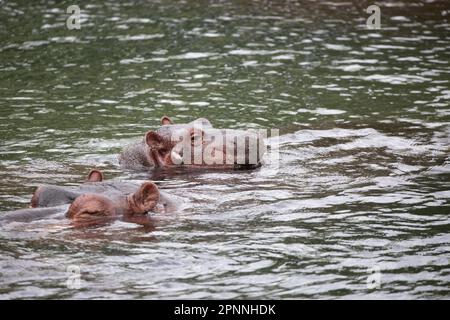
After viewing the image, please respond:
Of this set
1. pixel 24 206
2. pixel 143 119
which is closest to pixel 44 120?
pixel 143 119

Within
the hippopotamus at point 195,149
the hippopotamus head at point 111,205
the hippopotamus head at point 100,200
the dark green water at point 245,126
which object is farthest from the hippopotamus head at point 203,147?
the hippopotamus head at point 111,205

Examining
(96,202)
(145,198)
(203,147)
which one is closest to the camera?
(96,202)

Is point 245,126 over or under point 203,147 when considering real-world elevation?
under

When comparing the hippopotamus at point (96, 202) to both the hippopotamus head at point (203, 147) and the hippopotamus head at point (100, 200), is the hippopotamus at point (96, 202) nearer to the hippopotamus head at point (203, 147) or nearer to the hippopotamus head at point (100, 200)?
the hippopotamus head at point (100, 200)

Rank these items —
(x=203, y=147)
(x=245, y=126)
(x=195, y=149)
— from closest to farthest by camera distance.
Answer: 1. (x=203, y=147)
2. (x=195, y=149)
3. (x=245, y=126)

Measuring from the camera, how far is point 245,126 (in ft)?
52.9

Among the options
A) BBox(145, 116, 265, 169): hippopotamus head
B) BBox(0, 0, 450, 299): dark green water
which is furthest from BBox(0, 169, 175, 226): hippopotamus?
BBox(145, 116, 265, 169): hippopotamus head

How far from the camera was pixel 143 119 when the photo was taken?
16797 millimetres

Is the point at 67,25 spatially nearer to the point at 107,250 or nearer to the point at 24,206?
the point at 24,206

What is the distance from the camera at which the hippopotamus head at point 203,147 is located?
530 inches

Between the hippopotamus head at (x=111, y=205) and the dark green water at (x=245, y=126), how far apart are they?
0.17 m

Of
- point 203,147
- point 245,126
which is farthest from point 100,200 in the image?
point 245,126

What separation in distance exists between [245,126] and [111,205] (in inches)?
228

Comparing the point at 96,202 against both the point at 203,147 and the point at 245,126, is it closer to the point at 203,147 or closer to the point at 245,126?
the point at 203,147
